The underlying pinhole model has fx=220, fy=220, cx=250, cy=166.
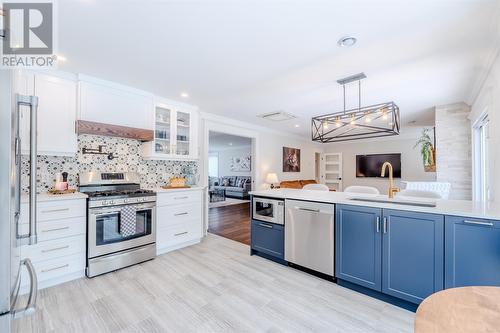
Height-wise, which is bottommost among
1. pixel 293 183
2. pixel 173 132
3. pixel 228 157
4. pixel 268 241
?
pixel 268 241

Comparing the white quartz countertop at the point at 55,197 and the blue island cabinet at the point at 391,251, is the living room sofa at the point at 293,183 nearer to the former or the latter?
the blue island cabinet at the point at 391,251

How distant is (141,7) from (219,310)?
2546mm

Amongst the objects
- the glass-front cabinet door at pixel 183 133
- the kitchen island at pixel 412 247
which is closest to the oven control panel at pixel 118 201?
the glass-front cabinet door at pixel 183 133

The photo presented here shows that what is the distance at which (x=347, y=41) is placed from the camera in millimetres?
2037

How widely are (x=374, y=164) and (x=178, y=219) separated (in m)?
7.28

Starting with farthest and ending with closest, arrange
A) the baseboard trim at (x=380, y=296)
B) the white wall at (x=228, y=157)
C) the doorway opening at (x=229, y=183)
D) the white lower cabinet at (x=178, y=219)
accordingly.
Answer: the white wall at (x=228, y=157)
the doorway opening at (x=229, y=183)
the white lower cabinet at (x=178, y=219)
the baseboard trim at (x=380, y=296)

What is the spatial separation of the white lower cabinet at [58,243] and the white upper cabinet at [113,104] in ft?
3.79

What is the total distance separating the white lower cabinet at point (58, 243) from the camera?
2234mm

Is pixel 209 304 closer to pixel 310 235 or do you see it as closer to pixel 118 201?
pixel 310 235

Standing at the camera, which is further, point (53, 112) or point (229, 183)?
point (229, 183)

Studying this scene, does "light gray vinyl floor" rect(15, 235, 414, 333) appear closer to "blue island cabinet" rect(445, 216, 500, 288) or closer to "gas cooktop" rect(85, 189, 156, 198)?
"blue island cabinet" rect(445, 216, 500, 288)

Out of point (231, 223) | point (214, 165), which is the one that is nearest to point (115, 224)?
point (231, 223)

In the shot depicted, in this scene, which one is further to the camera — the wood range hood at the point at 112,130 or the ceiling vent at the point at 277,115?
the ceiling vent at the point at 277,115

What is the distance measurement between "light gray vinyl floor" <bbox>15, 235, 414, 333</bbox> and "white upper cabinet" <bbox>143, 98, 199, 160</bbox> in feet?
5.75
